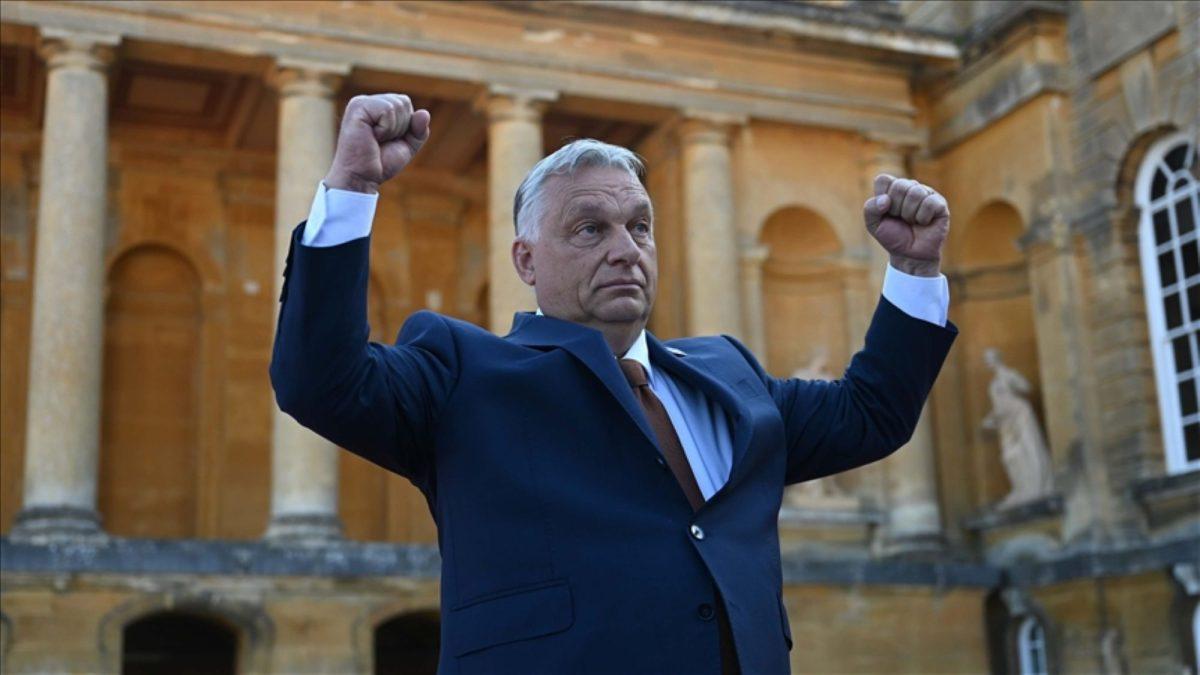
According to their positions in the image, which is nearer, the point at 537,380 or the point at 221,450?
the point at 537,380

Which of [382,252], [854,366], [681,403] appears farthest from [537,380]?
[382,252]

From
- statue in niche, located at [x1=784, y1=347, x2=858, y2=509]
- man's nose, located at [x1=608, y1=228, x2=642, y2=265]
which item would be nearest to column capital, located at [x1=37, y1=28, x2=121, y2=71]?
statue in niche, located at [x1=784, y1=347, x2=858, y2=509]

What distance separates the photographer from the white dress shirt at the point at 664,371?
2.69 m

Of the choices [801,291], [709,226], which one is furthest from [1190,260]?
[709,226]

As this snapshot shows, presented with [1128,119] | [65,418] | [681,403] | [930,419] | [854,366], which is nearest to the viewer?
[681,403]

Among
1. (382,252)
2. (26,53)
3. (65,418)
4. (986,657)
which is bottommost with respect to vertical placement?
(986,657)

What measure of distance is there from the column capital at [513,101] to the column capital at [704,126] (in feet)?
6.75

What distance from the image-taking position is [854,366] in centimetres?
336

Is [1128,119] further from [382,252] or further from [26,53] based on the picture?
[26,53]

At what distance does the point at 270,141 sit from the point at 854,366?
21151mm

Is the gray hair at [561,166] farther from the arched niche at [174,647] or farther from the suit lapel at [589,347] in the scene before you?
the arched niche at [174,647]

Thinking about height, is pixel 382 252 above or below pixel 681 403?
above

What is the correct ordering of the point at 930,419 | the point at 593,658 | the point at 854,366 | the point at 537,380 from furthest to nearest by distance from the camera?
1. the point at 930,419
2. the point at 854,366
3. the point at 537,380
4. the point at 593,658

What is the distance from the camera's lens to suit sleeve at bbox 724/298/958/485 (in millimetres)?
3281
